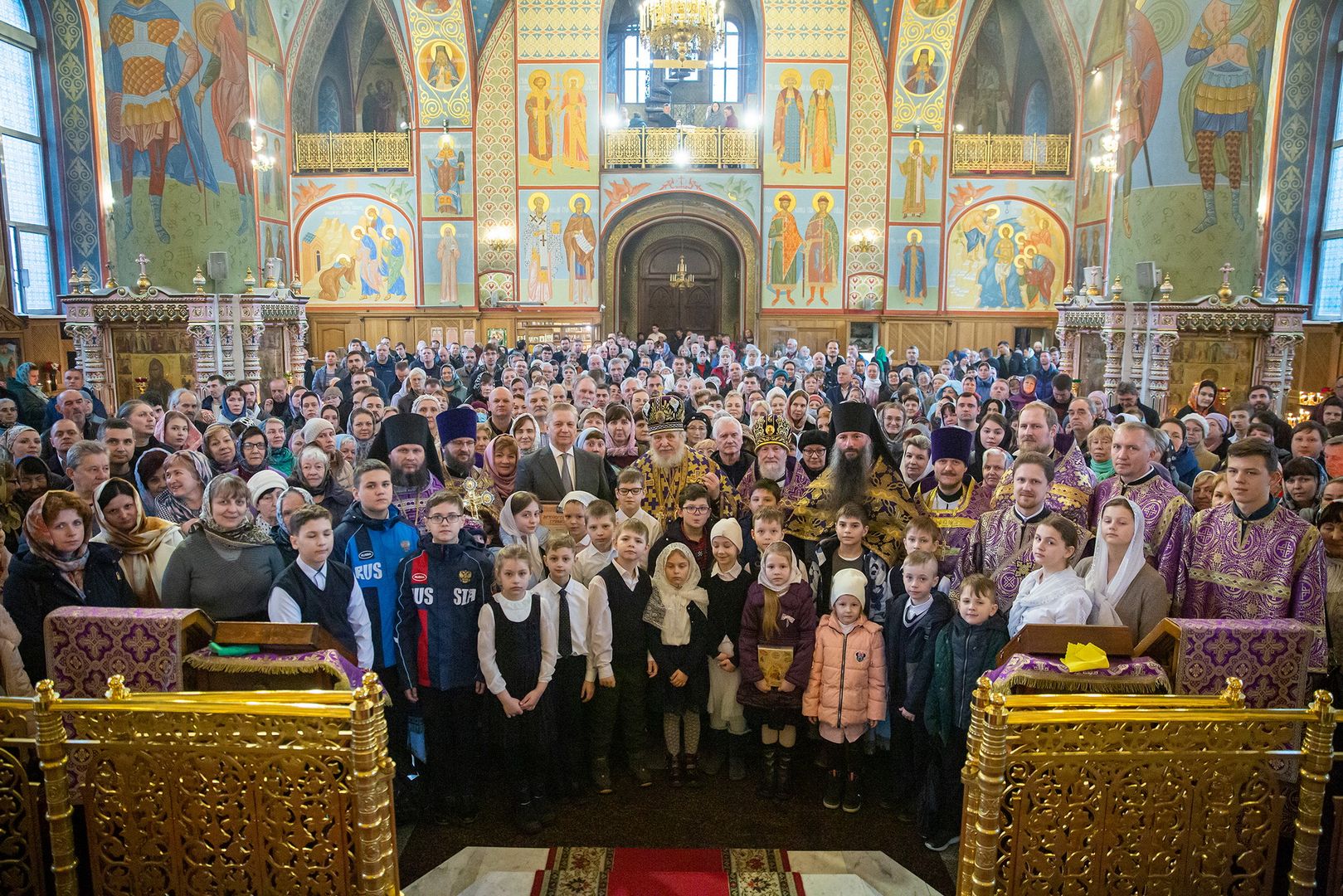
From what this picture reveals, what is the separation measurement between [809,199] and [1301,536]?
16.1m

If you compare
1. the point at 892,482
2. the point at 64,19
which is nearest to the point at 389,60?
the point at 64,19

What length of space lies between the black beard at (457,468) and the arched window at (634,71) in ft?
58.0

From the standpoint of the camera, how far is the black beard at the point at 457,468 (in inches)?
212

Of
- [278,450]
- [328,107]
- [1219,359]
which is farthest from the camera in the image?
[328,107]

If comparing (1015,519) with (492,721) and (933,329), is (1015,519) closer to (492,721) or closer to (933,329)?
(492,721)

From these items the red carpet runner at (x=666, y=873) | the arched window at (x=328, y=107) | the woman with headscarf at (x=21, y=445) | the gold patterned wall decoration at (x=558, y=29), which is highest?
the gold patterned wall decoration at (x=558, y=29)

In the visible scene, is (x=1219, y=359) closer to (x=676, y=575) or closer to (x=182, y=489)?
(x=676, y=575)

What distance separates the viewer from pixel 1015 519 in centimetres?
402

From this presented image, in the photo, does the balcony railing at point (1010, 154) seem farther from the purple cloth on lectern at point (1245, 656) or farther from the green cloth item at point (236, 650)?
the green cloth item at point (236, 650)

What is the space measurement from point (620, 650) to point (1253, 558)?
8.92 feet

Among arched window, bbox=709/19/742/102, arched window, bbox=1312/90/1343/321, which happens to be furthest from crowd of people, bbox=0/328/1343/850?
arched window, bbox=709/19/742/102

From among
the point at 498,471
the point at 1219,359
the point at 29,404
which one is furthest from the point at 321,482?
the point at 1219,359

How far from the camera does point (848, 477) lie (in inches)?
195

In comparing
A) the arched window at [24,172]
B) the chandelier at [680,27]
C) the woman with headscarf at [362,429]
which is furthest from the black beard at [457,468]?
the arched window at [24,172]
